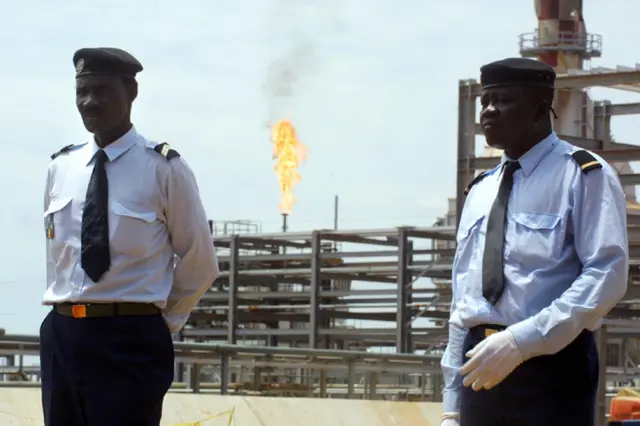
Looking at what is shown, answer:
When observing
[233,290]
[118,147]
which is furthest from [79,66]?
[233,290]

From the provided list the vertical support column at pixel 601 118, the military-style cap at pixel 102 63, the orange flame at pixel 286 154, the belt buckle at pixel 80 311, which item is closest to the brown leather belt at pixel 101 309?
the belt buckle at pixel 80 311

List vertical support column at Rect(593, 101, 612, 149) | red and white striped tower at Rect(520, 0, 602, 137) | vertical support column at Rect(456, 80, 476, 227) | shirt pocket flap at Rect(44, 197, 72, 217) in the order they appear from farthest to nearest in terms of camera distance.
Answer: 1. red and white striped tower at Rect(520, 0, 602, 137)
2. vertical support column at Rect(593, 101, 612, 149)
3. vertical support column at Rect(456, 80, 476, 227)
4. shirt pocket flap at Rect(44, 197, 72, 217)

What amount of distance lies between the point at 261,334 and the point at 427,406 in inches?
1071

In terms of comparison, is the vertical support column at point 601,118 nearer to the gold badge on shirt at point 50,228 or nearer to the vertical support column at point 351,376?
the vertical support column at point 351,376

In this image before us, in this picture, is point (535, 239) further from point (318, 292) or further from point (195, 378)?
point (318, 292)

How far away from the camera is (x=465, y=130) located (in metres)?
21.2

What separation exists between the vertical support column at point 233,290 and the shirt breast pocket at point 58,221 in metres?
→ 33.7

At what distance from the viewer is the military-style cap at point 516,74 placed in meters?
4.96

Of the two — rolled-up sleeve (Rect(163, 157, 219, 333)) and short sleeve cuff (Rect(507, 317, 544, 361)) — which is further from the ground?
rolled-up sleeve (Rect(163, 157, 219, 333))

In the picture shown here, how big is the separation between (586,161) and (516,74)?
0.39m

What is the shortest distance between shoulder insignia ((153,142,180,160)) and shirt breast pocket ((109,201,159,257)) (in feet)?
0.75

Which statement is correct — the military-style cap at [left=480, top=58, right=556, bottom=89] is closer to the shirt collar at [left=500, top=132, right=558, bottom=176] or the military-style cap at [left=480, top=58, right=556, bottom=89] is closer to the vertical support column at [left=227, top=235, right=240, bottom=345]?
the shirt collar at [left=500, top=132, right=558, bottom=176]

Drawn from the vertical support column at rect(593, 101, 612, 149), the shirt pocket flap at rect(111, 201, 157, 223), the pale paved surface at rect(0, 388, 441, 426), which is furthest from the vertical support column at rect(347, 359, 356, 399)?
the vertical support column at rect(593, 101, 612, 149)

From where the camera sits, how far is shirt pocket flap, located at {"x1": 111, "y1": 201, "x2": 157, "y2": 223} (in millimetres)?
5402
